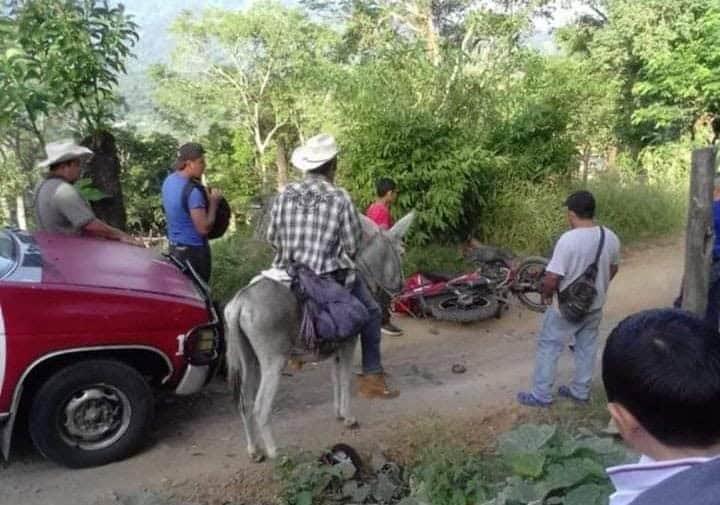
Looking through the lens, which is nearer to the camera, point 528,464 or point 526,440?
point 528,464

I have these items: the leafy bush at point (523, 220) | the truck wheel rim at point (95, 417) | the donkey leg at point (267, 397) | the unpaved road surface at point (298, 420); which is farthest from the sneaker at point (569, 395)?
the leafy bush at point (523, 220)

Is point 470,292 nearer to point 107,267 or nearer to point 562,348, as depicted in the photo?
point 562,348

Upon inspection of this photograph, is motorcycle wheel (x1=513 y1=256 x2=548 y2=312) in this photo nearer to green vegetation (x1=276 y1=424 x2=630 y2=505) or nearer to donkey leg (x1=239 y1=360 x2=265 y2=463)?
green vegetation (x1=276 y1=424 x2=630 y2=505)

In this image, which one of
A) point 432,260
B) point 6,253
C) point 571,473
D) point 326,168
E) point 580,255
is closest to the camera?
point 571,473

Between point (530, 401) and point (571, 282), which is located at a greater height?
point (571, 282)

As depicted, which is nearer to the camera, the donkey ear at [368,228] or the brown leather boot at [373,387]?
the donkey ear at [368,228]

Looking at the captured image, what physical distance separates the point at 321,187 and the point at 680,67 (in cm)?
1495

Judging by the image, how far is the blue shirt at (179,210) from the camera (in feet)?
19.7

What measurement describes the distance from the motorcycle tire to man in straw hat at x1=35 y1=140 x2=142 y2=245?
3992 millimetres

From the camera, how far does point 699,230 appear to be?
5.05 metres

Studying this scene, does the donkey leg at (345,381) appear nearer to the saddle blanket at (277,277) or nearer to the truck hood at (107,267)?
the saddle blanket at (277,277)

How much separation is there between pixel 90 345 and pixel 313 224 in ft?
5.44

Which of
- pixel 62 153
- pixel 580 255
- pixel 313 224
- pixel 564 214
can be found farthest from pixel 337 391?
pixel 564 214

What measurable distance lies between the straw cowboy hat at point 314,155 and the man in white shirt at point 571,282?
5.89 ft
